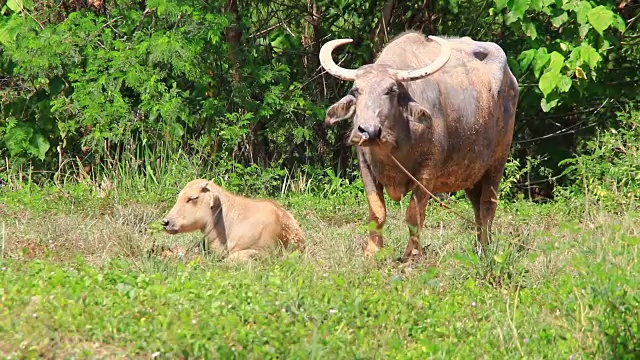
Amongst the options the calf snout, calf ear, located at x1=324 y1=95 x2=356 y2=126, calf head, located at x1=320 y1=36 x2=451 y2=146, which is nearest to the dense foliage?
calf head, located at x1=320 y1=36 x2=451 y2=146

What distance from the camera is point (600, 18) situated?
37.6 ft

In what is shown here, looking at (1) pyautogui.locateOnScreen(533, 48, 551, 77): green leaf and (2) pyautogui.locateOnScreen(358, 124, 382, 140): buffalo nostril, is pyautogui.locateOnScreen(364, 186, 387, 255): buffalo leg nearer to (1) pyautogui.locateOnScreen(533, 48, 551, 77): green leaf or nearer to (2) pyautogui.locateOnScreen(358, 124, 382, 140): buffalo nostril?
(2) pyautogui.locateOnScreen(358, 124, 382, 140): buffalo nostril

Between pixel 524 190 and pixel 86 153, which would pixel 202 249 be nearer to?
pixel 86 153

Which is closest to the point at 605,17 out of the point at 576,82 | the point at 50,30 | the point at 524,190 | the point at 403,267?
the point at 576,82

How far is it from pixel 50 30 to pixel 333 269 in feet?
19.1

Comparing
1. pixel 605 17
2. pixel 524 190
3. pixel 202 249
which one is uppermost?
pixel 605 17

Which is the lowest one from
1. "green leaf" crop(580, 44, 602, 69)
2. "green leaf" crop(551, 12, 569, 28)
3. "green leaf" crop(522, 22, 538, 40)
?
"green leaf" crop(580, 44, 602, 69)

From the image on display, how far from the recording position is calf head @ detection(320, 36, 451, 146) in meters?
8.50

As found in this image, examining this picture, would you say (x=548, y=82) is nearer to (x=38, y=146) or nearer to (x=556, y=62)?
(x=556, y=62)

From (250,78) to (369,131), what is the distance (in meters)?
4.98

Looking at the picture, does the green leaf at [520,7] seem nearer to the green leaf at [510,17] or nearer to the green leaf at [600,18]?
the green leaf at [510,17]

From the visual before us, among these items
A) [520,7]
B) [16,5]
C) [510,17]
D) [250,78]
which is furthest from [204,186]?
[16,5]

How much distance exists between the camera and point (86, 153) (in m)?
13.4

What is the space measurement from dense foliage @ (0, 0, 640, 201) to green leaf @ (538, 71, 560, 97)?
14 millimetres
